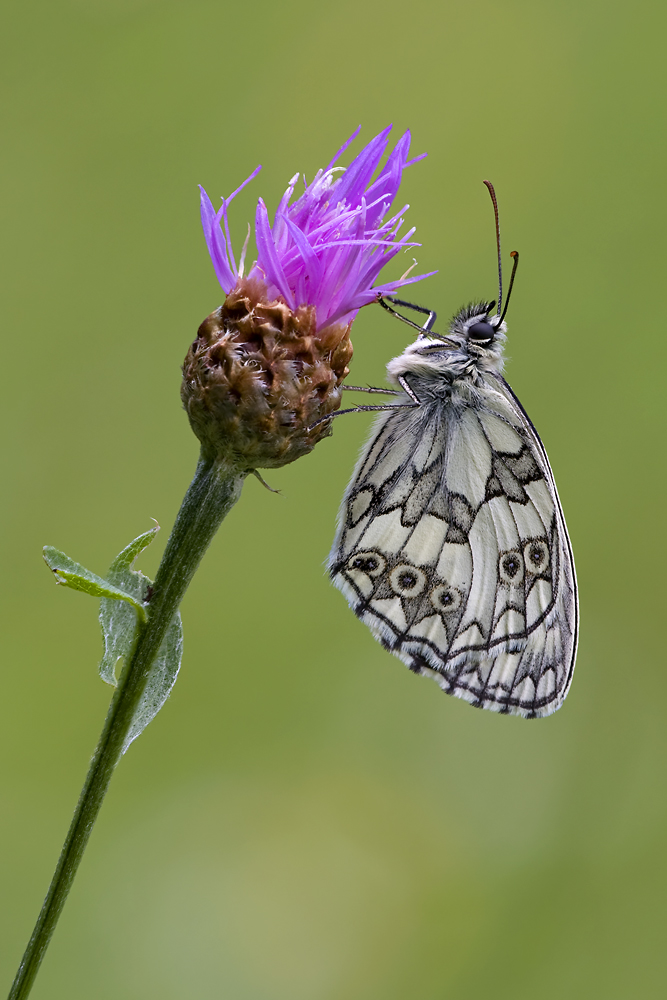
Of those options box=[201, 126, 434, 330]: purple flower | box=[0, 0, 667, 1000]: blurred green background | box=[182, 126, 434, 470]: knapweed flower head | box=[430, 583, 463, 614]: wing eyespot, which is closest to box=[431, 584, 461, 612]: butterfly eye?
box=[430, 583, 463, 614]: wing eyespot

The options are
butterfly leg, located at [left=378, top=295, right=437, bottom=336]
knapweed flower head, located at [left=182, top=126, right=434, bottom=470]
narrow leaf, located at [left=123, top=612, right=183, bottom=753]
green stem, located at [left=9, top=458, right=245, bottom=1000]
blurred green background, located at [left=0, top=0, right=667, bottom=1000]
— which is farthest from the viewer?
blurred green background, located at [left=0, top=0, right=667, bottom=1000]

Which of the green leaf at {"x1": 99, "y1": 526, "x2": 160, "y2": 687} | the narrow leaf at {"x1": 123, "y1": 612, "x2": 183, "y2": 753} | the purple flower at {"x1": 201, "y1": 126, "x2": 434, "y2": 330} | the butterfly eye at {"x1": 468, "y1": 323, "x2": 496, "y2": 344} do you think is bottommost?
the narrow leaf at {"x1": 123, "y1": 612, "x2": 183, "y2": 753}

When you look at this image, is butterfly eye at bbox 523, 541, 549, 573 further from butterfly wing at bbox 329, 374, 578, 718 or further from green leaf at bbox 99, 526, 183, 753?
green leaf at bbox 99, 526, 183, 753

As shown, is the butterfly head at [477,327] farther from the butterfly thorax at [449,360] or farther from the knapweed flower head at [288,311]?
the knapweed flower head at [288,311]

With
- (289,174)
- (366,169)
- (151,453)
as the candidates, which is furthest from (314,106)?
(366,169)

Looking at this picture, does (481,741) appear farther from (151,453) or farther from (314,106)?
(314,106)

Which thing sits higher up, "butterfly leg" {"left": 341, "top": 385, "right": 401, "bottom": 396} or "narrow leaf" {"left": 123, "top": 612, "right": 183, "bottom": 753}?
"butterfly leg" {"left": 341, "top": 385, "right": 401, "bottom": 396}
